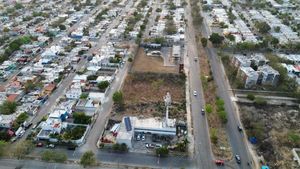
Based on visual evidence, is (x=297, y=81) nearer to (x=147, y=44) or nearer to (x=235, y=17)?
(x=147, y=44)

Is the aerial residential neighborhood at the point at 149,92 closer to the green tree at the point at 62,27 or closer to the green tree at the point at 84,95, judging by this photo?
the green tree at the point at 84,95

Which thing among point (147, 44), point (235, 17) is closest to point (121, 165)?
point (147, 44)

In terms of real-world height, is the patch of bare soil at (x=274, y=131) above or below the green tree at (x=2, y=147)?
below

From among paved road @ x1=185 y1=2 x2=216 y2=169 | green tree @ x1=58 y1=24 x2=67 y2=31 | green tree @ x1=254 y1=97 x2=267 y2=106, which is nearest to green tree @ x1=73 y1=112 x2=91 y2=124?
paved road @ x1=185 y1=2 x2=216 y2=169

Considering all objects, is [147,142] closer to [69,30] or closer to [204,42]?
[204,42]

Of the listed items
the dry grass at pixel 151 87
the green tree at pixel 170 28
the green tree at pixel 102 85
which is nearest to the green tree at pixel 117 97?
the dry grass at pixel 151 87

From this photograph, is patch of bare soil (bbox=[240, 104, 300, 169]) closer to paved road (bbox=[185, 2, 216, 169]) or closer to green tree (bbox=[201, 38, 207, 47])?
paved road (bbox=[185, 2, 216, 169])

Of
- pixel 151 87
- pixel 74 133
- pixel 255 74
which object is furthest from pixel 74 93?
pixel 255 74
